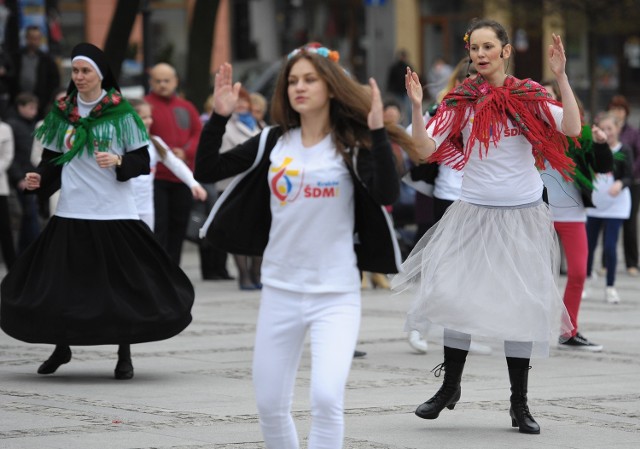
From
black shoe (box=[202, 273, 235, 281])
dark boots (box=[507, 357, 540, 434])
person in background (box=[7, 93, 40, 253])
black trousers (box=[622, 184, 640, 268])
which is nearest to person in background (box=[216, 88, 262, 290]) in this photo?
black shoe (box=[202, 273, 235, 281])

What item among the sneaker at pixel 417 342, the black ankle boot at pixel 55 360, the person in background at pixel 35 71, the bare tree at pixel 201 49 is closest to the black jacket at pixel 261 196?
the black ankle boot at pixel 55 360

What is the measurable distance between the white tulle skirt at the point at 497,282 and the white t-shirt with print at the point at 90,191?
2236mm

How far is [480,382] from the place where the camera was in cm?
900

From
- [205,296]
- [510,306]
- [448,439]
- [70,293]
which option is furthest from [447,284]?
[205,296]

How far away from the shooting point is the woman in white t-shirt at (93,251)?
28.9 feet

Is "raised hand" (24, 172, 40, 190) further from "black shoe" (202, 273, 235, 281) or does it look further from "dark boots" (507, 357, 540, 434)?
"black shoe" (202, 273, 235, 281)

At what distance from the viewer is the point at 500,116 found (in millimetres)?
7473

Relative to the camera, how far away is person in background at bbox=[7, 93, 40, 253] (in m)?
15.2

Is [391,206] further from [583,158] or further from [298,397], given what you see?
[298,397]

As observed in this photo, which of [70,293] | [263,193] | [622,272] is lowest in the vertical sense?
[622,272]

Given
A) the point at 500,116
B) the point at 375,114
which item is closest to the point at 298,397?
the point at 500,116

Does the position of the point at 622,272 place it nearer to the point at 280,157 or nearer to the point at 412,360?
the point at 412,360

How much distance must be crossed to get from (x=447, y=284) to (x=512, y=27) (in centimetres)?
2507

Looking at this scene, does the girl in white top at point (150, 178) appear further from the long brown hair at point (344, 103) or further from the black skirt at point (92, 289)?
the long brown hair at point (344, 103)
